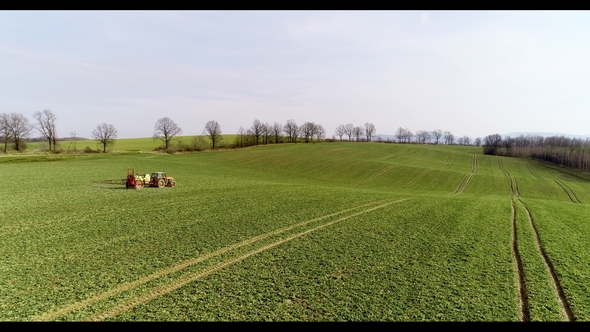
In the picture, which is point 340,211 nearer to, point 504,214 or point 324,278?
point 324,278

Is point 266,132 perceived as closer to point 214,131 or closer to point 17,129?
point 214,131

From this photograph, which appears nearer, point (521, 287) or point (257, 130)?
point (521, 287)

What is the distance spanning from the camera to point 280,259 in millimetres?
11266

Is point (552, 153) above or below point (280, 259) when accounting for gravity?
above

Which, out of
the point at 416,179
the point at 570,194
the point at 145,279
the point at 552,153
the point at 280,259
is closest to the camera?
the point at 145,279

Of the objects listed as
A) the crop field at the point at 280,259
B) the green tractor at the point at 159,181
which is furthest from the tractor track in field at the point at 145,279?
the green tractor at the point at 159,181

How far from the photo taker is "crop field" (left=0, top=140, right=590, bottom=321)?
26.3 ft

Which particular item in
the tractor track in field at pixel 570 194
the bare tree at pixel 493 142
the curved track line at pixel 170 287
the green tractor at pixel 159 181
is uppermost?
the bare tree at pixel 493 142

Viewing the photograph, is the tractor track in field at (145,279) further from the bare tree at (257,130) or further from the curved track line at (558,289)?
the bare tree at (257,130)

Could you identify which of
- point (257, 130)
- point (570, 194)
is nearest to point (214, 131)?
point (257, 130)

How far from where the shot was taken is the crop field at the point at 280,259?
8.02 metres

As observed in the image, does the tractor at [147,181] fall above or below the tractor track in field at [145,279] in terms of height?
above

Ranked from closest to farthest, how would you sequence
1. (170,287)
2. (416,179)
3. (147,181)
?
(170,287) < (147,181) < (416,179)

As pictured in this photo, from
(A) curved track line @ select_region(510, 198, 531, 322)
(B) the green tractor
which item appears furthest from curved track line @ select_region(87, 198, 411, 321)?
(B) the green tractor
